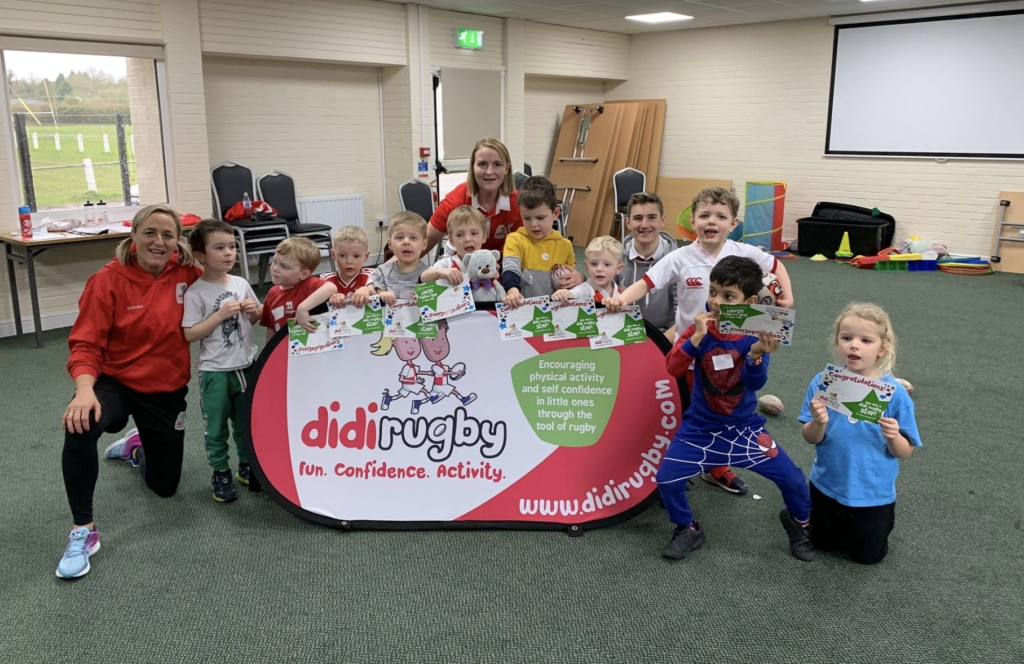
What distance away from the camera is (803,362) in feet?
16.2

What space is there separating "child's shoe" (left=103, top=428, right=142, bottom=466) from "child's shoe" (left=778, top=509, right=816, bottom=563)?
280 centimetres

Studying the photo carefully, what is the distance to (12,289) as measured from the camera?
5.61m

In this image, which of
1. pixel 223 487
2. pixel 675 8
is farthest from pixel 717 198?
pixel 675 8

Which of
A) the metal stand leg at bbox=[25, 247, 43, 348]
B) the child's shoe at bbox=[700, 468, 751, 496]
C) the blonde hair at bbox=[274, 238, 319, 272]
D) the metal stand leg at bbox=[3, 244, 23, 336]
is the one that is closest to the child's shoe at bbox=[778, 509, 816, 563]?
the child's shoe at bbox=[700, 468, 751, 496]

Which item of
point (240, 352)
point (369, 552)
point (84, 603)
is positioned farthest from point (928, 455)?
point (84, 603)

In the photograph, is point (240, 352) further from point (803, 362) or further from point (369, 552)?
point (803, 362)

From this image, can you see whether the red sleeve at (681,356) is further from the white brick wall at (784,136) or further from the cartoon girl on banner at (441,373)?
the white brick wall at (784,136)

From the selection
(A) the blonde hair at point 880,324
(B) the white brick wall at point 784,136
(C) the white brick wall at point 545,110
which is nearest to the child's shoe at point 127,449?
(A) the blonde hair at point 880,324

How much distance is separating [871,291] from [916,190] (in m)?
2.46

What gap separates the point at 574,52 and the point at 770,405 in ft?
24.7

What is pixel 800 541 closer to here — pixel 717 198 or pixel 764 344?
pixel 764 344

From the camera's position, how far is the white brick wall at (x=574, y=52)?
966 cm

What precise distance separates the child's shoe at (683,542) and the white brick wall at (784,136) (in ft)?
25.1

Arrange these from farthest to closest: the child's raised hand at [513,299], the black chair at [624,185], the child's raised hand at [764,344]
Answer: the black chair at [624,185]
the child's raised hand at [513,299]
the child's raised hand at [764,344]
